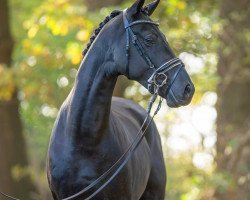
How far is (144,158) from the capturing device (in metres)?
7.11

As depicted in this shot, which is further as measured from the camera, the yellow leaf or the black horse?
the yellow leaf

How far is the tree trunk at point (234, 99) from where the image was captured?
14.2m

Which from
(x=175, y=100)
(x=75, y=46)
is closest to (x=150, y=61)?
(x=175, y=100)

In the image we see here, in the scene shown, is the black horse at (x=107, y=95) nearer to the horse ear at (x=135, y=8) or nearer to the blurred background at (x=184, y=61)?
the horse ear at (x=135, y=8)

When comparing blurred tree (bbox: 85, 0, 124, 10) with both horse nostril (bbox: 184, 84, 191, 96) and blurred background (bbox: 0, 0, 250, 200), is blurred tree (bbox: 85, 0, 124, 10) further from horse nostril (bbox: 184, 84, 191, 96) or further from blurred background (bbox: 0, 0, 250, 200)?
horse nostril (bbox: 184, 84, 191, 96)

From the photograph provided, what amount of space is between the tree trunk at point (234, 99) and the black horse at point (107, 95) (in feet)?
25.0

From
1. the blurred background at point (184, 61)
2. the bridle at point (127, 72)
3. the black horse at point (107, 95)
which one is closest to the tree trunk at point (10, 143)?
the blurred background at point (184, 61)

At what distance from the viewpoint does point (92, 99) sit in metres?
6.11

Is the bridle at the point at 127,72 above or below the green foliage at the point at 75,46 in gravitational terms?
above

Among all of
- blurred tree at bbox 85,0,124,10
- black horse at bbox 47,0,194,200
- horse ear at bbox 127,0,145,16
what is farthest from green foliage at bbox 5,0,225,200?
horse ear at bbox 127,0,145,16

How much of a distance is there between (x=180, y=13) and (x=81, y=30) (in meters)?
1.55

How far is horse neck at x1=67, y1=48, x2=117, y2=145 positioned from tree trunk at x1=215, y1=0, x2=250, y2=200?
777 cm

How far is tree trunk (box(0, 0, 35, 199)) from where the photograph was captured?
13.7m

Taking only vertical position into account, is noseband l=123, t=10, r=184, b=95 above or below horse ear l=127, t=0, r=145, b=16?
below
